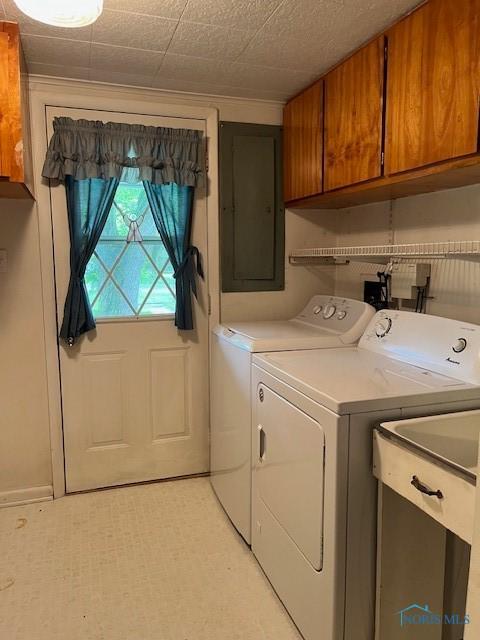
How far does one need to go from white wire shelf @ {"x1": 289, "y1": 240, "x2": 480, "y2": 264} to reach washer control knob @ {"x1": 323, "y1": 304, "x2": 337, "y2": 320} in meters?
0.29

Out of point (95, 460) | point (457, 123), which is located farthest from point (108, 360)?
point (457, 123)

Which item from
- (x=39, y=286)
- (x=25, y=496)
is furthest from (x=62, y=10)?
(x=25, y=496)

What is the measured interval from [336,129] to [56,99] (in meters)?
1.42

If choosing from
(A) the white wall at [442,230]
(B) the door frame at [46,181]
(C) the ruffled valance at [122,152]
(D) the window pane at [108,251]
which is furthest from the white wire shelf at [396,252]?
(D) the window pane at [108,251]

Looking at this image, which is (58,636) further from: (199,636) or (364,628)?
(364,628)

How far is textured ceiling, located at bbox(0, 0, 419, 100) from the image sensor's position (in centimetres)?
173

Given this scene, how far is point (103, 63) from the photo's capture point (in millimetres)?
2223

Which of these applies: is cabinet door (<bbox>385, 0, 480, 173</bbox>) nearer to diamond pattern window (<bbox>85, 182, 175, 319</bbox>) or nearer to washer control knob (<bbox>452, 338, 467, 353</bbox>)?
washer control knob (<bbox>452, 338, 467, 353</bbox>)

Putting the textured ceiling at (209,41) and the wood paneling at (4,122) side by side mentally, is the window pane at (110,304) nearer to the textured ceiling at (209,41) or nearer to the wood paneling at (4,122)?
the wood paneling at (4,122)

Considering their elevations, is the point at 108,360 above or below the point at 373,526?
above

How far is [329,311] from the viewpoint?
2551 millimetres

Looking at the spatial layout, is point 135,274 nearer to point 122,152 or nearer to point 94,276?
point 94,276

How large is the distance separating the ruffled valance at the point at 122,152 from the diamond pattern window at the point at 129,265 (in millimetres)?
137

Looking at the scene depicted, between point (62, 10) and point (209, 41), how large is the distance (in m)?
0.75
